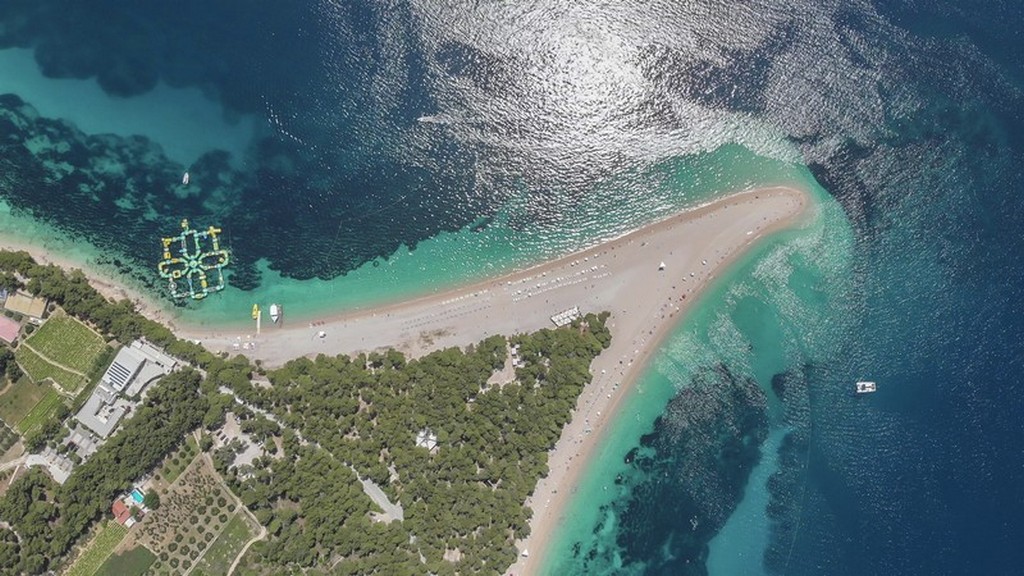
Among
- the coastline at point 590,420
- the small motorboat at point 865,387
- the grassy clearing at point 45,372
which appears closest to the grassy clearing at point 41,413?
the grassy clearing at point 45,372

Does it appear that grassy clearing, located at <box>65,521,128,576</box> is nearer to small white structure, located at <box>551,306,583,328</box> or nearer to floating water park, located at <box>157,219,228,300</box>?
floating water park, located at <box>157,219,228,300</box>

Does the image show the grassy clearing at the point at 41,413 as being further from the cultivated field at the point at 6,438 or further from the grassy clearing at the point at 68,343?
the grassy clearing at the point at 68,343

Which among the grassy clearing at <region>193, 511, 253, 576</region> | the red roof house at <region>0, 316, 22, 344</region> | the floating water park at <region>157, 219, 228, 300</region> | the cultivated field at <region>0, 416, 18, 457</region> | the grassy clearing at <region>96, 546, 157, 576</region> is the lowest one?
the grassy clearing at <region>96, 546, 157, 576</region>

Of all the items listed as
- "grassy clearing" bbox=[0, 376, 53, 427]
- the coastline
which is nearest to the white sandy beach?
the coastline

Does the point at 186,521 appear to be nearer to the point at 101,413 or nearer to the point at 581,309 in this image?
the point at 101,413

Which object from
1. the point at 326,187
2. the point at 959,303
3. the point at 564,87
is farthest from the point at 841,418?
the point at 326,187

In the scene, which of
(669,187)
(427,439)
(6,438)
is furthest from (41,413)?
(669,187)
